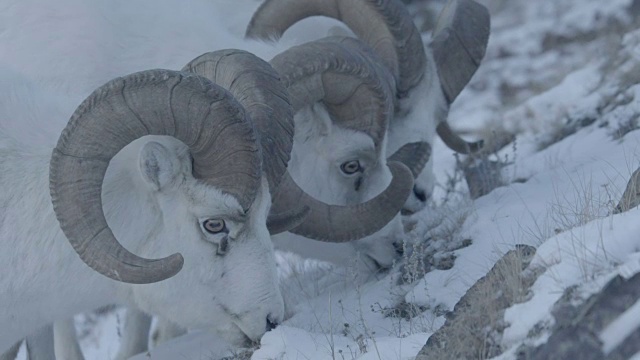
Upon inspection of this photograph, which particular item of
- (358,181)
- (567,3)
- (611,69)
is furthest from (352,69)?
(567,3)

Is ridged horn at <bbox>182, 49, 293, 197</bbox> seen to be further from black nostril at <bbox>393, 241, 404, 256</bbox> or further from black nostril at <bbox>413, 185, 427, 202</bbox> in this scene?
black nostril at <bbox>413, 185, 427, 202</bbox>

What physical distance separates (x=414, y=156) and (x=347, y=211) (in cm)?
128

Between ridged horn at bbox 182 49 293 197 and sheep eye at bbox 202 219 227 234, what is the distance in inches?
15.9

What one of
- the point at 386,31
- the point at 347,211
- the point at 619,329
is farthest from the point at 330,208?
the point at 619,329

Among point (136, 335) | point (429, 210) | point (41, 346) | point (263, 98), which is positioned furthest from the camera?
point (429, 210)

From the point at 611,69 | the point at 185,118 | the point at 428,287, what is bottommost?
the point at 428,287

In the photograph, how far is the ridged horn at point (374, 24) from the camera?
10.3 m

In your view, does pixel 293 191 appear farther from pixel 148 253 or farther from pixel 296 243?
pixel 148 253

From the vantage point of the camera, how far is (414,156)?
392 inches

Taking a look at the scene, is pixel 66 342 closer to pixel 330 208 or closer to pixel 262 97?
pixel 330 208

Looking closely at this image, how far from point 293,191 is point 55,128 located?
1902 mm

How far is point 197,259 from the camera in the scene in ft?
24.1

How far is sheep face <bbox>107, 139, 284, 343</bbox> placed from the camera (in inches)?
287

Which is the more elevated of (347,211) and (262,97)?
(262,97)
